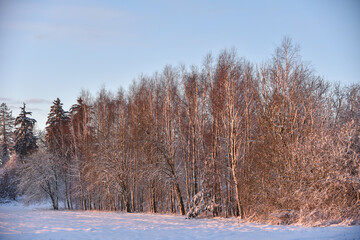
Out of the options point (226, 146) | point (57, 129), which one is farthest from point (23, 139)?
point (226, 146)

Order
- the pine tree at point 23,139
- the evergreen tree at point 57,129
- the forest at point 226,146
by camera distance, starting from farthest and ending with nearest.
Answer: the pine tree at point 23,139, the evergreen tree at point 57,129, the forest at point 226,146

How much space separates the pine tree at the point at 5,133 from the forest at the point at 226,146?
1634 cm

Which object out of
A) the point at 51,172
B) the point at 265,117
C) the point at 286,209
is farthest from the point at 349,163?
the point at 51,172

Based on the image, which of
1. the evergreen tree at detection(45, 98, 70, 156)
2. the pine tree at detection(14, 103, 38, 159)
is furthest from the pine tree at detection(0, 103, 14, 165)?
the evergreen tree at detection(45, 98, 70, 156)

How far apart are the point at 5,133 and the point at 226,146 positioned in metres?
42.7

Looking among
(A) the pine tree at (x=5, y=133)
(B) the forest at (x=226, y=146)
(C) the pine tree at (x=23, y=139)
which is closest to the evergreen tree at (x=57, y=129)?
(B) the forest at (x=226, y=146)

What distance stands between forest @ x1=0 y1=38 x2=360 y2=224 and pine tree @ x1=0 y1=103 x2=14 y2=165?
16.3 metres

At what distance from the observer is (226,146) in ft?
59.0

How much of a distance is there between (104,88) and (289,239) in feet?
73.5

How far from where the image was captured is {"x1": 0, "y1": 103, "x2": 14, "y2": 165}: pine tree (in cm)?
4434

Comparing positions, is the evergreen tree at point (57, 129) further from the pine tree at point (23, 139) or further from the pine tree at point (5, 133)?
the pine tree at point (5, 133)

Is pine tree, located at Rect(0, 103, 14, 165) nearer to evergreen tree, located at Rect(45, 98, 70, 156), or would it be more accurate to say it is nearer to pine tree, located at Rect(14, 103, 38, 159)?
pine tree, located at Rect(14, 103, 38, 159)

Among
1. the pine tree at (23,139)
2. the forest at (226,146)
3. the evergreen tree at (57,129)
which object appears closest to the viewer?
the forest at (226,146)

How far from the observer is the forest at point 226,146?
38.9 ft
